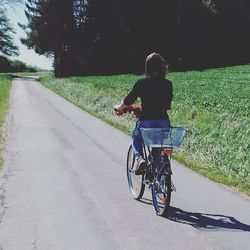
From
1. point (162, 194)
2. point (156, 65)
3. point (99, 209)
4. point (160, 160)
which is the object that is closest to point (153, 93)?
point (156, 65)

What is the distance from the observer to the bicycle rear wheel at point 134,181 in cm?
789

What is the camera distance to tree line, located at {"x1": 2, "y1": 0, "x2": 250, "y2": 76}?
229ft

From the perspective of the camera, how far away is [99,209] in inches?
288

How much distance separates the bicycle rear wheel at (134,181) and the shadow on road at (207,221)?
0.79m

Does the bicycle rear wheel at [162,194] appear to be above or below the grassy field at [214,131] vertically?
above

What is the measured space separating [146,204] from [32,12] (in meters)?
74.4

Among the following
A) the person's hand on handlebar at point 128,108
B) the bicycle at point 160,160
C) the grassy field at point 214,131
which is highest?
the person's hand on handlebar at point 128,108

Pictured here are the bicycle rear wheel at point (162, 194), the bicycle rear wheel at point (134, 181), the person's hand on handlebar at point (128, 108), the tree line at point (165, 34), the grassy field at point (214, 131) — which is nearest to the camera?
the bicycle rear wheel at point (162, 194)

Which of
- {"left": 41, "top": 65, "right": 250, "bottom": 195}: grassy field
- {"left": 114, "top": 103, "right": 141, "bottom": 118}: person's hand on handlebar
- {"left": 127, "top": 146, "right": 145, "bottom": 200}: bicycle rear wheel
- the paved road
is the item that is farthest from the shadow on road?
{"left": 41, "top": 65, "right": 250, "bottom": 195}: grassy field

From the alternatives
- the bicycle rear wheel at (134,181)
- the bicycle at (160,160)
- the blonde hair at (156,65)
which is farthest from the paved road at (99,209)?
the blonde hair at (156,65)

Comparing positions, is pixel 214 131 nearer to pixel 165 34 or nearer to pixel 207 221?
pixel 207 221

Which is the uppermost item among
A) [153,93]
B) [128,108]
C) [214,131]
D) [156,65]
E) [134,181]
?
[156,65]

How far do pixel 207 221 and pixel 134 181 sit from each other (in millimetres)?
1913

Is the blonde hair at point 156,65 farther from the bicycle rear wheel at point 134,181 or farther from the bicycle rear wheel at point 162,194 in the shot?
the bicycle rear wheel at point 134,181
